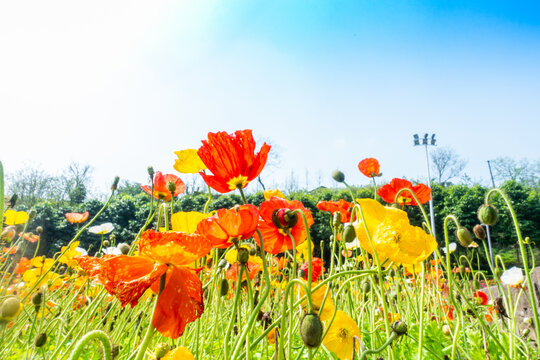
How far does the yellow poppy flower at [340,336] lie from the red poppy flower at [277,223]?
17cm

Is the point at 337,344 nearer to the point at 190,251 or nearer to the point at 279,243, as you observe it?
the point at 279,243

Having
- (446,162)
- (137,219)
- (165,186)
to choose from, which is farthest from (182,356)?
(446,162)

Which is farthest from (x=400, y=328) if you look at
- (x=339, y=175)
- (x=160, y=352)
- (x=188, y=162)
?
(x=339, y=175)

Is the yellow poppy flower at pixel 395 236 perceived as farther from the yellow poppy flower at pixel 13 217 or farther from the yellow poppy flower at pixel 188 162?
the yellow poppy flower at pixel 13 217

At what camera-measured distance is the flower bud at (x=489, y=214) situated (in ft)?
1.99

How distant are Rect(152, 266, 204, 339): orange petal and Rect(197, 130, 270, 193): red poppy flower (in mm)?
219

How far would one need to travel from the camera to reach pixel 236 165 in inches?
23.7

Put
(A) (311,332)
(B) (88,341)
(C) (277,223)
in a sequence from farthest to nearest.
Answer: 1. (C) (277,223)
2. (A) (311,332)
3. (B) (88,341)

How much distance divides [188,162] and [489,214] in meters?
0.62

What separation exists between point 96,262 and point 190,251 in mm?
149

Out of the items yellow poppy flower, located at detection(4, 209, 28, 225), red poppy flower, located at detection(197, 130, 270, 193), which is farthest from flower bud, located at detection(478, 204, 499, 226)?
yellow poppy flower, located at detection(4, 209, 28, 225)

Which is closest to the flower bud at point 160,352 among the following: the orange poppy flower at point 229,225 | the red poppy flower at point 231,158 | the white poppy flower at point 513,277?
the orange poppy flower at point 229,225

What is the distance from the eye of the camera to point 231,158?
598mm

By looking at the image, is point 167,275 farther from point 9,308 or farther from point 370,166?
point 370,166
